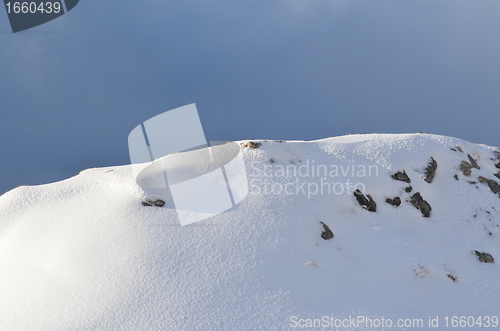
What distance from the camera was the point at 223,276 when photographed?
11320mm

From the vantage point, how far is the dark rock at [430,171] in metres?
16.4

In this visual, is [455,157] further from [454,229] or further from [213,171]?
[213,171]

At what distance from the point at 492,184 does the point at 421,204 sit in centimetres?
413

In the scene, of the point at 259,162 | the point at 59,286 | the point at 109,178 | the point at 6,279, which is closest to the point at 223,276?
the point at 59,286

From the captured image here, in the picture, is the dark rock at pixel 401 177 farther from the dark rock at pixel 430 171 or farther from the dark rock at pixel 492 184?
the dark rock at pixel 492 184

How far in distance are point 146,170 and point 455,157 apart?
13855mm

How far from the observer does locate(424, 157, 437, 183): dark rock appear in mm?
16394

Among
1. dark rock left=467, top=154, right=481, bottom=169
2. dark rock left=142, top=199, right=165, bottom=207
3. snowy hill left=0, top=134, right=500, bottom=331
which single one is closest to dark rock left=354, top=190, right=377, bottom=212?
snowy hill left=0, top=134, right=500, bottom=331

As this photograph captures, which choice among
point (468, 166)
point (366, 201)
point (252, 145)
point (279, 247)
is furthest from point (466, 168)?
point (279, 247)

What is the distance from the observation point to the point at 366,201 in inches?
591

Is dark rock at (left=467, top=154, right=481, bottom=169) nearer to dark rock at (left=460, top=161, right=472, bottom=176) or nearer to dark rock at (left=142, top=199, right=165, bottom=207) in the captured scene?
dark rock at (left=460, top=161, right=472, bottom=176)

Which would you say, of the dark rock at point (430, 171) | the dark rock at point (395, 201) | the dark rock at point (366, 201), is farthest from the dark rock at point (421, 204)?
the dark rock at point (366, 201)

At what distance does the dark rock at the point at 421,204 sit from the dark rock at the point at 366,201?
1732mm

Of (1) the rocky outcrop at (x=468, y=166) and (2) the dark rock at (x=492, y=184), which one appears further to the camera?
(1) the rocky outcrop at (x=468, y=166)
